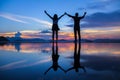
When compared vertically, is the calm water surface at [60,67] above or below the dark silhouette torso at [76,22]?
below

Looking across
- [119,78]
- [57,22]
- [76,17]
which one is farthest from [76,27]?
[119,78]

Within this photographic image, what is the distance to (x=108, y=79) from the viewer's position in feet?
12.3

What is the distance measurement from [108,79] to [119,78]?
0.23 metres

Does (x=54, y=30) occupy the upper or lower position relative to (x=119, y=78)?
upper

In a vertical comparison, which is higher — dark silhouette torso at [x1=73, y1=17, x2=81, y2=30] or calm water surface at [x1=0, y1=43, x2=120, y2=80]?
dark silhouette torso at [x1=73, y1=17, x2=81, y2=30]

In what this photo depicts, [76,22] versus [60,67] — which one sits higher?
[76,22]

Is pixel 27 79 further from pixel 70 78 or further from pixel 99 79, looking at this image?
pixel 99 79

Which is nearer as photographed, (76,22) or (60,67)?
(60,67)

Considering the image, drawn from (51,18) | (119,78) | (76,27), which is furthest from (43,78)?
(51,18)

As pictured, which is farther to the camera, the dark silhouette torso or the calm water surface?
the dark silhouette torso

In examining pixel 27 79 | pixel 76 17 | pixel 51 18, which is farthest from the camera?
pixel 51 18

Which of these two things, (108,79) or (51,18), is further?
(51,18)

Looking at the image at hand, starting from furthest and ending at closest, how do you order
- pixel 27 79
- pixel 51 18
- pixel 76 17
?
pixel 51 18, pixel 76 17, pixel 27 79

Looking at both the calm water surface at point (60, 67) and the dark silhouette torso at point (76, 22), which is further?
the dark silhouette torso at point (76, 22)
